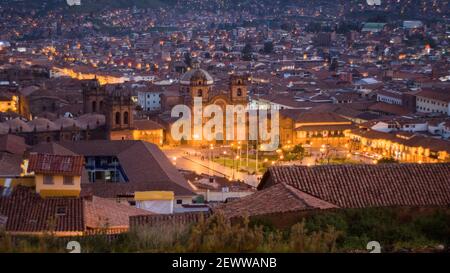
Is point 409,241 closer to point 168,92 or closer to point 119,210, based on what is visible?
point 119,210

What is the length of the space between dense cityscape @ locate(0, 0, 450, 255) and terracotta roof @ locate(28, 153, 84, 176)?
2cm

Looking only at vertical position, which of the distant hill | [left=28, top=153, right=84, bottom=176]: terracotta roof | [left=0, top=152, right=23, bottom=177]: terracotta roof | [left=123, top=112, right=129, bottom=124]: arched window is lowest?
the distant hill

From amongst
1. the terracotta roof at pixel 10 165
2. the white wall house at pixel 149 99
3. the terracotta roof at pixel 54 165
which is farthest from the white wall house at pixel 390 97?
the terracotta roof at pixel 54 165

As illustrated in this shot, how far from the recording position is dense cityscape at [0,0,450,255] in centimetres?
727

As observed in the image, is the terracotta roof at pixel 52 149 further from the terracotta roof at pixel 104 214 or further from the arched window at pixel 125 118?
the terracotta roof at pixel 104 214

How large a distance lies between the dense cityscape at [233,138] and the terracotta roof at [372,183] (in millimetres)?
19

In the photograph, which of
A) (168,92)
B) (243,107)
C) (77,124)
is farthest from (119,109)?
(168,92)

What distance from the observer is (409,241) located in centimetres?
682

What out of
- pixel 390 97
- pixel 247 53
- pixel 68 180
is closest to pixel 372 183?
pixel 68 180

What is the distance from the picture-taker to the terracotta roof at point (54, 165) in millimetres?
10516

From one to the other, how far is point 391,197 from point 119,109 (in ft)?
52.6

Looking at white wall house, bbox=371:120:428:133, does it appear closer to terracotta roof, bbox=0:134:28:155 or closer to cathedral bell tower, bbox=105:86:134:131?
cathedral bell tower, bbox=105:86:134:131

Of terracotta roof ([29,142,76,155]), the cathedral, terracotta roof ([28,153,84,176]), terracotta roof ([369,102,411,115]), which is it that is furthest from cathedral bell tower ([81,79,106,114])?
terracotta roof ([28,153,84,176])
